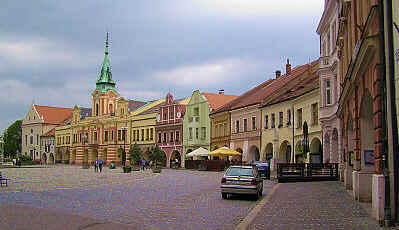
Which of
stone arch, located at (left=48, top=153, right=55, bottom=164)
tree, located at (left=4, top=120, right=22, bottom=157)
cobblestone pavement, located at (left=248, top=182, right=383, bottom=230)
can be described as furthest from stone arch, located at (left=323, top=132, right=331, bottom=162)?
tree, located at (left=4, top=120, right=22, bottom=157)

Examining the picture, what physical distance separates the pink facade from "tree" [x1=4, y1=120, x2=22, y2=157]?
60.8 metres

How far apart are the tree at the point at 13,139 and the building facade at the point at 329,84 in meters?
103

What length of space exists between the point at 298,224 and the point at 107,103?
263 feet

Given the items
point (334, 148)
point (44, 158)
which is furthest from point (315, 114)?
point (44, 158)

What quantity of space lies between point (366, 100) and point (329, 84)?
1498 centimetres

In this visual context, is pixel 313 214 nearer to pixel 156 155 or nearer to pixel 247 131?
pixel 247 131

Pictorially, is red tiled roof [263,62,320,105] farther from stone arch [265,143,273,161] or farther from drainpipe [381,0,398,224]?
drainpipe [381,0,398,224]

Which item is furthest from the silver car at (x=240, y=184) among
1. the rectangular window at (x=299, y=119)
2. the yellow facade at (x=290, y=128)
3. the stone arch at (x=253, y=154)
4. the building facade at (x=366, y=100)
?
the stone arch at (x=253, y=154)

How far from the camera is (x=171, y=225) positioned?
1241 cm

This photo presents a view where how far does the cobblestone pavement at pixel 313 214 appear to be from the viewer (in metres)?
12.1

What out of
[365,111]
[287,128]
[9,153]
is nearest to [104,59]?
[9,153]

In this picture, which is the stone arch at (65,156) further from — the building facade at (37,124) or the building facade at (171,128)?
the building facade at (171,128)

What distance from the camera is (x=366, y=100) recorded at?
15945mm

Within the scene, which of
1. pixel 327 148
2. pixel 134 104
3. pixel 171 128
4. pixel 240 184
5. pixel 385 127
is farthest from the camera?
pixel 134 104
